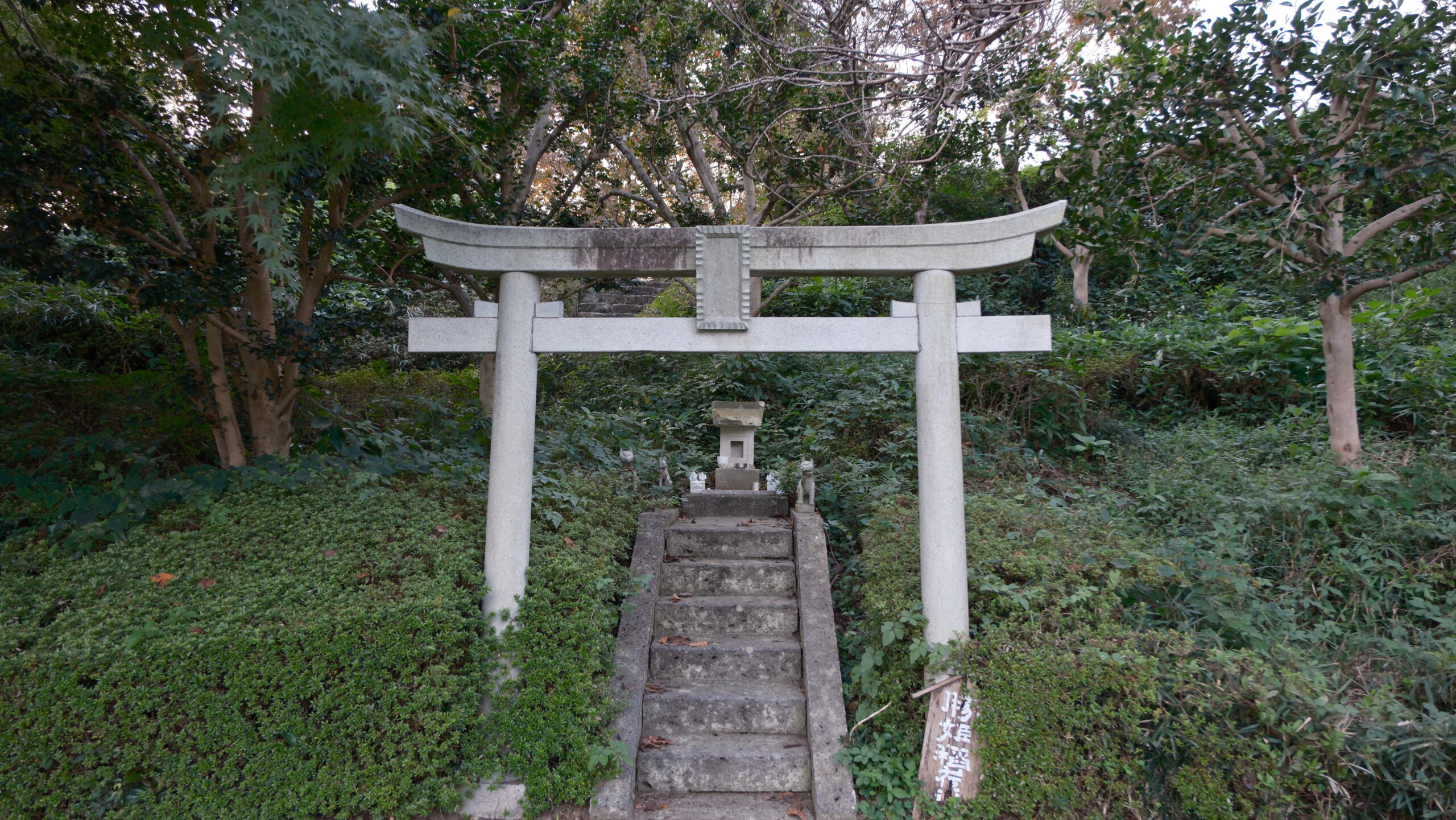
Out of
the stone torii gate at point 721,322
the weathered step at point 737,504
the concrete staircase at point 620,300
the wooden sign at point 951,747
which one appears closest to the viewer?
the wooden sign at point 951,747

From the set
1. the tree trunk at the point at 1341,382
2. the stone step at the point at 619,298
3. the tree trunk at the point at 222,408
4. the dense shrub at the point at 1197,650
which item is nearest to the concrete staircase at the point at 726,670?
the dense shrub at the point at 1197,650

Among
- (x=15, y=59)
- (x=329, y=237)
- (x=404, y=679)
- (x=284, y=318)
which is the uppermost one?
(x=15, y=59)

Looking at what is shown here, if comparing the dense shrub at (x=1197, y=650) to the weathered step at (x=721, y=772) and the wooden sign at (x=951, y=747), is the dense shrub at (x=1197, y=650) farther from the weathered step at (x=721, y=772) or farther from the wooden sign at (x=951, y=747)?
the weathered step at (x=721, y=772)

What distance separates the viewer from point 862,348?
13.2ft

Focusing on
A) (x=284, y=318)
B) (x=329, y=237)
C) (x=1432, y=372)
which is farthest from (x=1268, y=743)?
(x=284, y=318)

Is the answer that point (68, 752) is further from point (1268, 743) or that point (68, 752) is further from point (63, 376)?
point (1268, 743)

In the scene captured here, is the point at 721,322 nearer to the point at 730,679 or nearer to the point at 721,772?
the point at 730,679

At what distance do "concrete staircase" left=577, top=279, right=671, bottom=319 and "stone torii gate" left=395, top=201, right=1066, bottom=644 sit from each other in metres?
9.90

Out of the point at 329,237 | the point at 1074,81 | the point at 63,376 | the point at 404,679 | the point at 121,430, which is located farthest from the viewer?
the point at 1074,81

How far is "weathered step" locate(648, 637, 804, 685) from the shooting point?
4.38 meters

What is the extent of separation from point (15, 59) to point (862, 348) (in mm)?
5692

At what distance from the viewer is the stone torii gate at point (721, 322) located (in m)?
3.92

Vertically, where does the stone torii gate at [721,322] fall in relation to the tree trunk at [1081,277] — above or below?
below

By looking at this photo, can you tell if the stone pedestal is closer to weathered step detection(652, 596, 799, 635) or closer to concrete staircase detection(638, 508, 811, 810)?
concrete staircase detection(638, 508, 811, 810)
